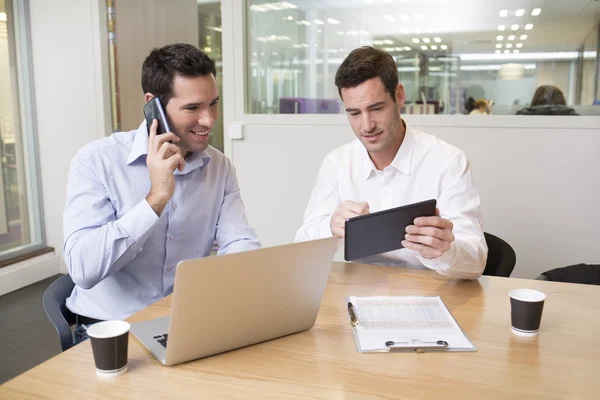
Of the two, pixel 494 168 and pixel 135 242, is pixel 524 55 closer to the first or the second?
pixel 494 168

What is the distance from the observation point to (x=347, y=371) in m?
1.15

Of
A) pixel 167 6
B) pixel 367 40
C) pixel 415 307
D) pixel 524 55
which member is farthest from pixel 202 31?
pixel 415 307

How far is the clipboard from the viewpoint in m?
1.26

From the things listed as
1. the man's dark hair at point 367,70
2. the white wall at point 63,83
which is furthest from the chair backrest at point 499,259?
the white wall at point 63,83

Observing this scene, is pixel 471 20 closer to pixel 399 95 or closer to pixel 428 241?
pixel 399 95

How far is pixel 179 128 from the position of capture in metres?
1.88

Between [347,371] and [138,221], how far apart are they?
80cm

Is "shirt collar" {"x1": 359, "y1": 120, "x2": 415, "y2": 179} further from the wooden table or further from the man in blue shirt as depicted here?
the wooden table

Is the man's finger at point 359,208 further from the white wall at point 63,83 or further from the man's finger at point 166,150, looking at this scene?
the white wall at point 63,83

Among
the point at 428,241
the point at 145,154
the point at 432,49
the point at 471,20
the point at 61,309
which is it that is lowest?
the point at 61,309

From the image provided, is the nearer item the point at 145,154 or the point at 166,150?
the point at 166,150

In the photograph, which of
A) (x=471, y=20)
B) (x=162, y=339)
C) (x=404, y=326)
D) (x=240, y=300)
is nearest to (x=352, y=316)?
(x=404, y=326)

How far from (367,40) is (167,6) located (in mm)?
2244

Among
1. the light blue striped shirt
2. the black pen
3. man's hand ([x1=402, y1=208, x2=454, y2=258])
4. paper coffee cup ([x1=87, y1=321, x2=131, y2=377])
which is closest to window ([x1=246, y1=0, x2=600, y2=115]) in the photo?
the light blue striped shirt
